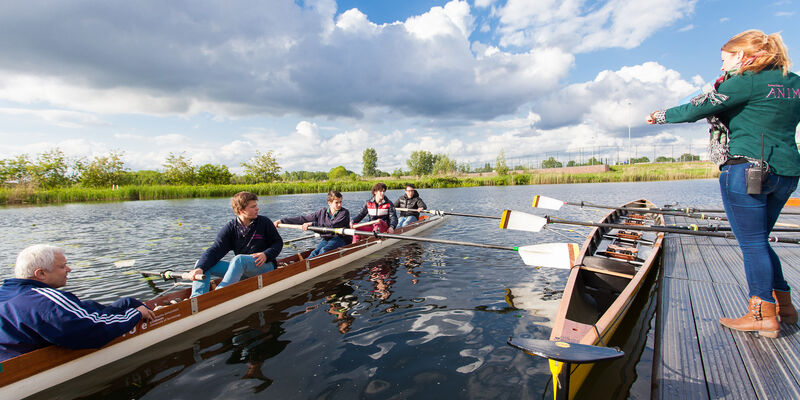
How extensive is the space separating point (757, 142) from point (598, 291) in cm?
252

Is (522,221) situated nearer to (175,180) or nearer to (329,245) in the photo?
(329,245)

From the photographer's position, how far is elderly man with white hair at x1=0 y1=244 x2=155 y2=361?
100 inches

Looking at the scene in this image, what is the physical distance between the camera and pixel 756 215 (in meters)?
2.41

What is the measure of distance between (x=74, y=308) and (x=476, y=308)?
4467mm

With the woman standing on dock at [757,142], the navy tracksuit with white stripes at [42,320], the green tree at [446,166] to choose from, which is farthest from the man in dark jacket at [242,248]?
the green tree at [446,166]

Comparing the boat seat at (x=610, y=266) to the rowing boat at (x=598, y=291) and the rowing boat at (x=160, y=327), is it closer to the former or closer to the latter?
the rowing boat at (x=598, y=291)

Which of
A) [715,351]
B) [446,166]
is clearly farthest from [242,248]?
[446,166]

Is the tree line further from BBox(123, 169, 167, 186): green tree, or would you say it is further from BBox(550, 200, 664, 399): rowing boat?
BBox(550, 200, 664, 399): rowing boat

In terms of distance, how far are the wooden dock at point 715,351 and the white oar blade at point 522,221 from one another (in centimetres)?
165

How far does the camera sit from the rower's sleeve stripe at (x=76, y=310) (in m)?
2.62

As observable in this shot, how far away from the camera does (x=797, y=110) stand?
234 cm

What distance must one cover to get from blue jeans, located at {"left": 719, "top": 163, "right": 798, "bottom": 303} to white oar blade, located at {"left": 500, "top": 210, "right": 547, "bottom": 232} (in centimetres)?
241

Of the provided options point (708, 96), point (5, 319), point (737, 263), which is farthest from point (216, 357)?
point (737, 263)

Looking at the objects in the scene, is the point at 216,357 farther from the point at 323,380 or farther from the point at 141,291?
the point at 141,291
